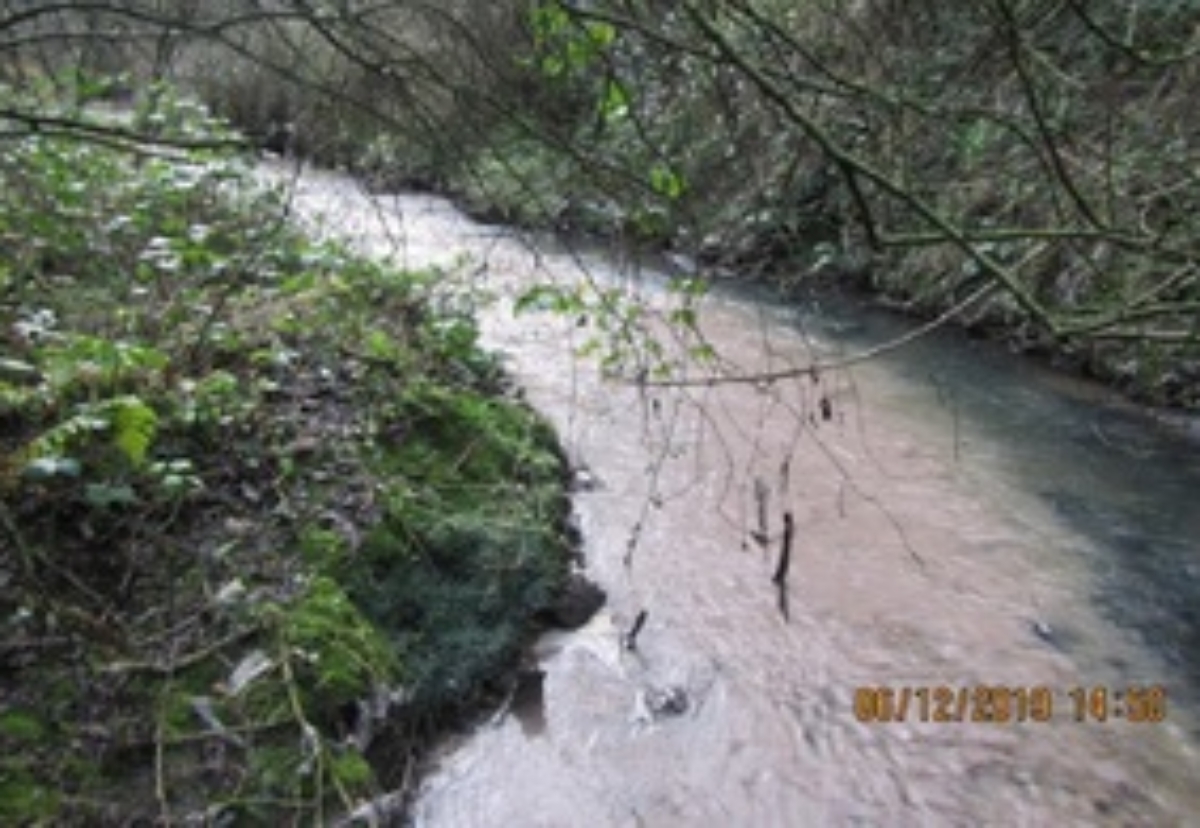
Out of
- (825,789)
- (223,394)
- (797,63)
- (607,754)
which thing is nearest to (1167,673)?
(825,789)

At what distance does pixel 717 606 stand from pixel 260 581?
2.03m

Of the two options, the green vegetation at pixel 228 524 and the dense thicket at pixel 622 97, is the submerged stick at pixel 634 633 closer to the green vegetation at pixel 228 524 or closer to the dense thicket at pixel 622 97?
the green vegetation at pixel 228 524

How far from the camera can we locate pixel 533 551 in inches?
160

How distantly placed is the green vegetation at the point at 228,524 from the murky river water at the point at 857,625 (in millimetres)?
422

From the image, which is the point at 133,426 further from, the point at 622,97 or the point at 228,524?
the point at 622,97

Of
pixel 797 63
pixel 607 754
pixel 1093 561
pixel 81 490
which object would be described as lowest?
pixel 607 754

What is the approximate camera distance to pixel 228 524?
3303 millimetres

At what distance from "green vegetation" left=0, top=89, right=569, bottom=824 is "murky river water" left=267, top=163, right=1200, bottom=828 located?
16.6 inches

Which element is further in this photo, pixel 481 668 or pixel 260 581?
pixel 481 668

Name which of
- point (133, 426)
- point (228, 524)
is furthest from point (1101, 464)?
point (133, 426)

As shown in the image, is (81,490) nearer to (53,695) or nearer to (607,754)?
(53,695)

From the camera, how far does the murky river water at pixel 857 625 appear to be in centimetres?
341
